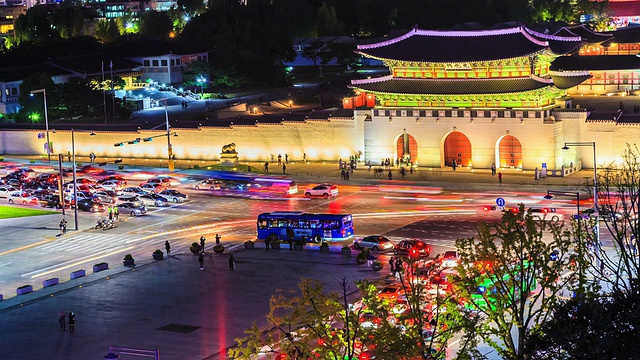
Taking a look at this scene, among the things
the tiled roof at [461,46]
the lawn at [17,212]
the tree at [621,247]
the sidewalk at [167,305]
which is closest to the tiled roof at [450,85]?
the tiled roof at [461,46]

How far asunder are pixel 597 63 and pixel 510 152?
159ft

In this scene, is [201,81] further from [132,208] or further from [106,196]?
[132,208]

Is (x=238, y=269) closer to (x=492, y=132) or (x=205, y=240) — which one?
(x=205, y=240)

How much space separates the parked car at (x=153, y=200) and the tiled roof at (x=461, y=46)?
2660cm

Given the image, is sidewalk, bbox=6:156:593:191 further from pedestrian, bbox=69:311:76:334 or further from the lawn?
Result: pedestrian, bbox=69:311:76:334

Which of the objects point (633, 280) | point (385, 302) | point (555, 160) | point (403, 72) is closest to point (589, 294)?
point (633, 280)

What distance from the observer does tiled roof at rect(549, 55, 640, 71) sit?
150m

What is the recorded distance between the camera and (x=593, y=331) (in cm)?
4081

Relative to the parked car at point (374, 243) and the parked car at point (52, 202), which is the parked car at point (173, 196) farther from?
the parked car at point (374, 243)

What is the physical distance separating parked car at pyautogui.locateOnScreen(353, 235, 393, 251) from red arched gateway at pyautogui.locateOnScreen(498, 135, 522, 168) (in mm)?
31419

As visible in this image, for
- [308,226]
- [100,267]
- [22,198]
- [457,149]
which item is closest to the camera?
[100,267]

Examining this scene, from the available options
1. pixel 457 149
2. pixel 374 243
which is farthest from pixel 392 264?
pixel 457 149

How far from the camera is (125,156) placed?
424ft

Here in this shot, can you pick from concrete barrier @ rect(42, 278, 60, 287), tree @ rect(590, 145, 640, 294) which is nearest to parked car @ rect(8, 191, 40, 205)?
concrete barrier @ rect(42, 278, 60, 287)
